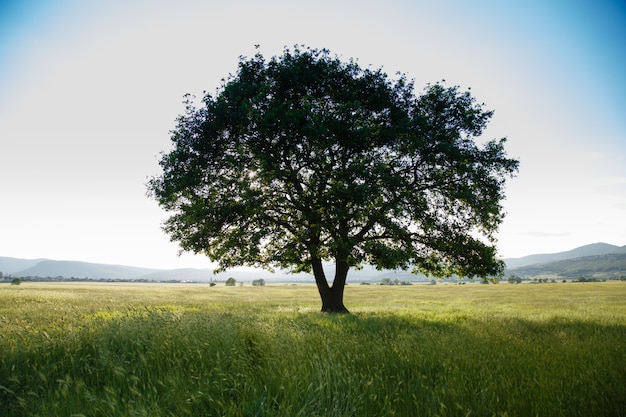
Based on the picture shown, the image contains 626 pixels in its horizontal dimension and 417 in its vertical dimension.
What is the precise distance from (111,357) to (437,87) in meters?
19.5

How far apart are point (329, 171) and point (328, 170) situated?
42 centimetres

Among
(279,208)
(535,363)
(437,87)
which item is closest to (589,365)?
(535,363)

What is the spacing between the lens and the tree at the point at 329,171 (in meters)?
16.8


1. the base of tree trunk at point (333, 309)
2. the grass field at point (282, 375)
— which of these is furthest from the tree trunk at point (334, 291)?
the grass field at point (282, 375)

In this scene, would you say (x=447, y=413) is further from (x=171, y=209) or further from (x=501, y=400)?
(x=171, y=209)

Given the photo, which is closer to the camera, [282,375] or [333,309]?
[282,375]

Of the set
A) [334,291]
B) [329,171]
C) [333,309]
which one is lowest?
[333,309]

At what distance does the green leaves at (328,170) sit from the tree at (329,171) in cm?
6

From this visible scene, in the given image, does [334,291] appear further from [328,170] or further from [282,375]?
[282,375]

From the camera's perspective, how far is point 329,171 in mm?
17219

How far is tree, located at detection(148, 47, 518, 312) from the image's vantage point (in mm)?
16781

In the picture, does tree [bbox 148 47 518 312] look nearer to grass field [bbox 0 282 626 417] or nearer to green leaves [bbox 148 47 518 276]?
green leaves [bbox 148 47 518 276]

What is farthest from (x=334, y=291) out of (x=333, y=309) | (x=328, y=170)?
(x=328, y=170)

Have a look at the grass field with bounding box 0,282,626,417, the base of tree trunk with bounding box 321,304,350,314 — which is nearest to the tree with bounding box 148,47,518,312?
the base of tree trunk with bounding box 321,304,350,314
